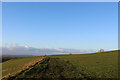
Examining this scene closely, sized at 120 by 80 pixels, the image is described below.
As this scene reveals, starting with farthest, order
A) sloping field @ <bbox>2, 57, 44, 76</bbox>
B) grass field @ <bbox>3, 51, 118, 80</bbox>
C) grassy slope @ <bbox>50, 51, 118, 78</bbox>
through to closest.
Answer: sloping field @ <bbox>2, 57, 44, 76</bbox>
grass field @ <bbox>3, 51, 118, 80</bbox>
grassy slope @ <bbox>50, 51, 118, 78</bbox>

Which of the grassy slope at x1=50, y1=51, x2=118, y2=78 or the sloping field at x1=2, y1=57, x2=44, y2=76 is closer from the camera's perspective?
the grassy slope at x1=50, y1=51, x2=118, y2=78

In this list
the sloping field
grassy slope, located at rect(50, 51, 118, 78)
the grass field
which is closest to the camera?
grassy slope, located at rect(50, 51, 118, 78)

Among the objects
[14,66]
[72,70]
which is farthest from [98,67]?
[14,66]

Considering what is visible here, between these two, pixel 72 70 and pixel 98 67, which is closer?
pixel 72 70

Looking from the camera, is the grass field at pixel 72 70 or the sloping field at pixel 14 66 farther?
the sloping field at pixel 14 66

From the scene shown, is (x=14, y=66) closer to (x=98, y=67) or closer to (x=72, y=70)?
(x=72, y=70)

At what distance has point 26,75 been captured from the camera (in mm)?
21875

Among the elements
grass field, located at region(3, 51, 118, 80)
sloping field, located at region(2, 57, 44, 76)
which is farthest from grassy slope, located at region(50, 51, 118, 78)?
sloping field, located at region(2, 57, 44, 76)

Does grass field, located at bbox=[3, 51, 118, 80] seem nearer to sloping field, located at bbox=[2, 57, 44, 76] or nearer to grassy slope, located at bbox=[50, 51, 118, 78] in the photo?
grassy slope, located at bbox=[50, 51, 118, 78]

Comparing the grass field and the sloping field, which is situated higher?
the grass field

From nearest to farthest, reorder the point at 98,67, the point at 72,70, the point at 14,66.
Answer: the point at 72,70
the point at 98,67
the point at 14,66

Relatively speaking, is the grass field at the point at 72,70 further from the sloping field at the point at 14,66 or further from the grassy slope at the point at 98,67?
the sloping field at the point at 14,66

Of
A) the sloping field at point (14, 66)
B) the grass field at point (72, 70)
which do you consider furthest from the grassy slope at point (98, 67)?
the sloping field at point (14, 66)

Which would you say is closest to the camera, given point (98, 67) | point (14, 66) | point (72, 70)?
point (72, 70)
